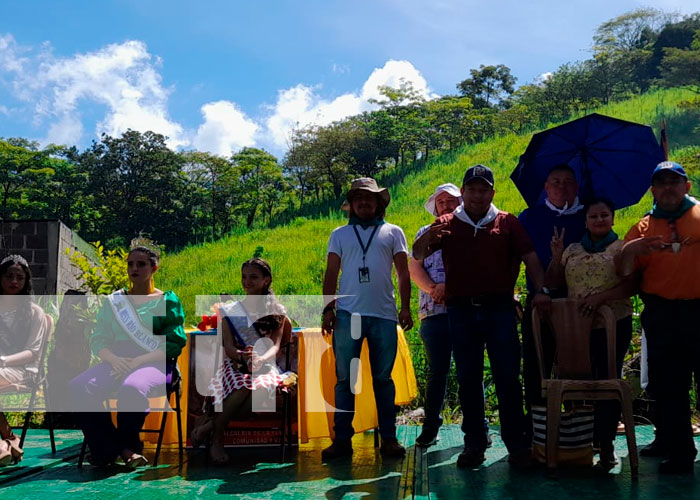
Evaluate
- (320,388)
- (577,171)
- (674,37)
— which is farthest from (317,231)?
(674,37)

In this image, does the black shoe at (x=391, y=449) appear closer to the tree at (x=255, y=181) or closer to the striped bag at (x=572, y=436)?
the striped bag at (x=572, y=436)

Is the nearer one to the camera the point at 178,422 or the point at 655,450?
the point at 655,450

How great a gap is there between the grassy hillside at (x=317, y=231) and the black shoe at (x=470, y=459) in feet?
24.6

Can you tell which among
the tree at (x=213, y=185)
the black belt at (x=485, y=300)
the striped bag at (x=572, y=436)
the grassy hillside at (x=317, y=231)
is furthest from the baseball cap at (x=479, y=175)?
the tree at (x=213, y=185)

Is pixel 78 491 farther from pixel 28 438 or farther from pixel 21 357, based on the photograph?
pixel 28 438

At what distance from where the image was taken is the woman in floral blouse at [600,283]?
12.2ft

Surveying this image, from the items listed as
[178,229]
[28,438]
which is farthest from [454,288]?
[178,229]

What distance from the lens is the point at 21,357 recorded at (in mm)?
4367

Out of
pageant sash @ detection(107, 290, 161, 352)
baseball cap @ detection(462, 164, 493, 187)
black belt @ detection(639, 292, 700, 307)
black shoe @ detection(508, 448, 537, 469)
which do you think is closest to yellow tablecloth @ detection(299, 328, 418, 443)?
pageant sash @ detection(107, 290, 161, 352)

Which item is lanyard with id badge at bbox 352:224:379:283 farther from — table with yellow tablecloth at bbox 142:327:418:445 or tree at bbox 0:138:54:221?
tree at bbox 0:138:54:221

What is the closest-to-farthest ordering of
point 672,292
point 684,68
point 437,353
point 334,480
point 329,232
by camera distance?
point 672,292 < point 334,480 < point 437,353 < point 329,232 < point 684,68

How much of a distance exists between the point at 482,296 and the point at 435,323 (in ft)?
2.21

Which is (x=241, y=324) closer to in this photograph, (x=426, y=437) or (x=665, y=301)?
(x=426, y=437)

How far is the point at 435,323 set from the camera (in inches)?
174
